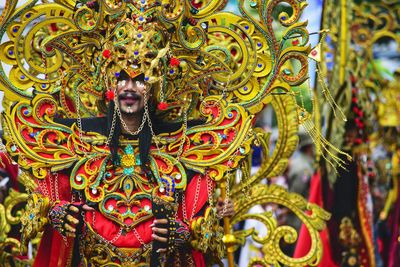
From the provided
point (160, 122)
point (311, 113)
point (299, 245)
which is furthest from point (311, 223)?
point (160, 122)

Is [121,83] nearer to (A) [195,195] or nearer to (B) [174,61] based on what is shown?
(B) [174,61]

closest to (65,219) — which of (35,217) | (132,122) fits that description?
(35,217)

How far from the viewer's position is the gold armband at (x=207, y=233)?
8.60 meters

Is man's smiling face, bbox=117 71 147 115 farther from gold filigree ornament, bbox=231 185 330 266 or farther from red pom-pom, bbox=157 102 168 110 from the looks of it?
gold filigree ornament, bbox=231 185 330 266

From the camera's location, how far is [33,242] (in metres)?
10.2

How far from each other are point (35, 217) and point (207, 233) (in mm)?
1017

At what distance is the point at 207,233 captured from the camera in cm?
862

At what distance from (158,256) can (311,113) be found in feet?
5.45

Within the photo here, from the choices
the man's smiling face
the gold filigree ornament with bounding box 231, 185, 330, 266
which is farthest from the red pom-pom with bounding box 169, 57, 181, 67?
the gold filigree ornament with bounding box 231, 185, 330, 266

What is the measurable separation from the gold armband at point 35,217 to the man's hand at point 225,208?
1168mm

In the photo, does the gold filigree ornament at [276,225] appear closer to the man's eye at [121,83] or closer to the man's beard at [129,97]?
the man's beard at [129,97]

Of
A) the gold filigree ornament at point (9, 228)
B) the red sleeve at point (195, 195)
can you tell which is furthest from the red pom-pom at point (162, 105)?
the gold filigree ornament at point (9, 228)

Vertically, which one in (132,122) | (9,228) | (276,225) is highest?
(132,122)

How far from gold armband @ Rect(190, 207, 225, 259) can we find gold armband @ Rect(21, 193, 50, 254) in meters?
0.87
